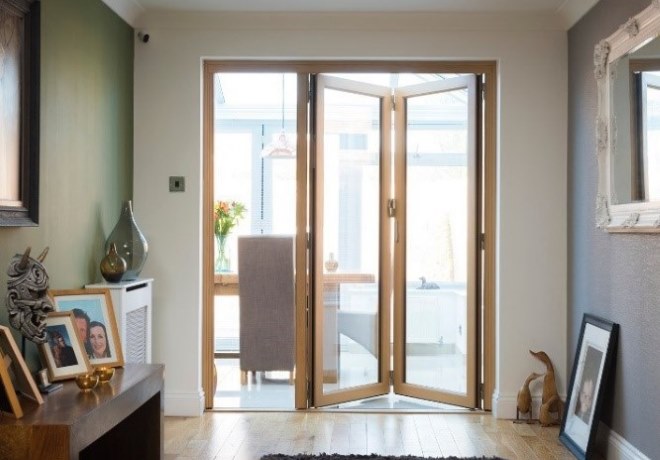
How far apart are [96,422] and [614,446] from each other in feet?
7.72

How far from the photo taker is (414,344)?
15.4 feet

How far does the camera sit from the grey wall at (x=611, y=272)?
3066 mm

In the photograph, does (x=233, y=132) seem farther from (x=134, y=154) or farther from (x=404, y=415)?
(x=404, y=415)

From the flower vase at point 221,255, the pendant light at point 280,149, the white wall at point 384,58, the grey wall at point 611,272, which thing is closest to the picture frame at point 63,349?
the white wall at point 384,58

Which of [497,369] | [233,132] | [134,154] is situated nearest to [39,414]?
[134,154]

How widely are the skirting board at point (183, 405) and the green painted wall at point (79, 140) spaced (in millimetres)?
989

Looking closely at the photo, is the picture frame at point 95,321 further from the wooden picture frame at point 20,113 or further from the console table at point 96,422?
the wooden picture frame at point 20,113

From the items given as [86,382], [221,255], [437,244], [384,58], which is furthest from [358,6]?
[221,255]

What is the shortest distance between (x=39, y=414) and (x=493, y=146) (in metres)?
3.06

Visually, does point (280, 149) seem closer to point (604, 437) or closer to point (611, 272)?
point (611, 272)

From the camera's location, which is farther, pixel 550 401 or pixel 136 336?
pixel 550 401

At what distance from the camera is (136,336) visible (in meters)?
3.83

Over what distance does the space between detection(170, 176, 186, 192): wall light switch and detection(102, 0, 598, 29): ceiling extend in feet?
3.07

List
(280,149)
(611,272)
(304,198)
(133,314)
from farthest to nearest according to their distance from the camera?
(280,149), (304,198), (133,314), (611,272)
